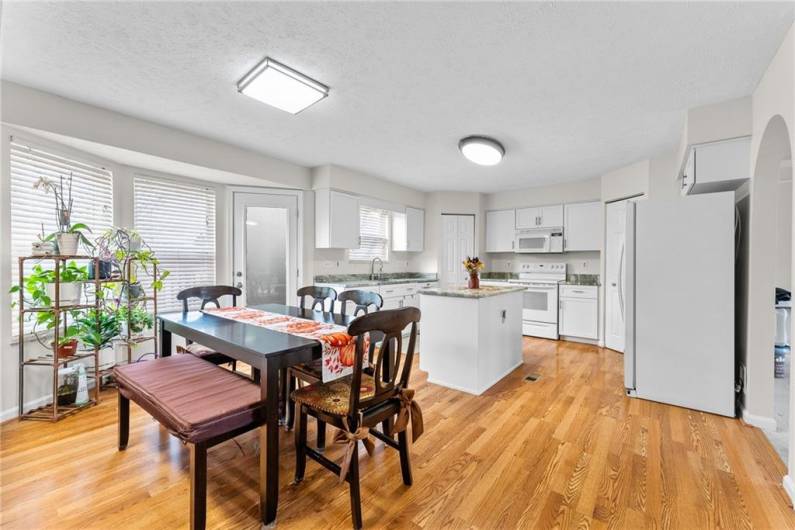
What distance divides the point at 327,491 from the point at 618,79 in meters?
3.04

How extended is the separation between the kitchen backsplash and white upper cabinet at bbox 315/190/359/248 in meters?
2.81

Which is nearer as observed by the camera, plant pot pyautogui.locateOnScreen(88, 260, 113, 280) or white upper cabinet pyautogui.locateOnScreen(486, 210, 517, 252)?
plant pot pyautogui.locateOnScreen(88, 260, 113, 280)

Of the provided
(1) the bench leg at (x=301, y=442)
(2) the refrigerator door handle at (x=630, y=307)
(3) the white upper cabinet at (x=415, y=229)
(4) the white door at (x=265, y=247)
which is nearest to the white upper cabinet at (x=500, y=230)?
(3) the white upper cabinet at (x=415, y=229)

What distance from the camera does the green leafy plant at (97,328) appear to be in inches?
107

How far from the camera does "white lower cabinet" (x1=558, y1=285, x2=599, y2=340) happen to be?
15.6ft

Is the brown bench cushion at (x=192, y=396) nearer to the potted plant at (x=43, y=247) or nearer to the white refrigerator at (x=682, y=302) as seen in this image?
the potted plant at (x=43, y=247)

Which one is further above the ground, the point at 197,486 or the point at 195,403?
the point at 195,403

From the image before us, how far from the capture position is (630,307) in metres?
2.98

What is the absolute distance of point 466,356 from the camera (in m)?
3.09

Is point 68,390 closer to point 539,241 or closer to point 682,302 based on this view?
point 682,302

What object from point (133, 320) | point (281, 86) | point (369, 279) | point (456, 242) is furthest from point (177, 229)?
point (456, 242)

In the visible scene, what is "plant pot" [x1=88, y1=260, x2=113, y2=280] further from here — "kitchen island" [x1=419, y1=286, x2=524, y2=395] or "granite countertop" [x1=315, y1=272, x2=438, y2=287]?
"kitchen island" [x1=419, y1=286, x2=524, y2=395]

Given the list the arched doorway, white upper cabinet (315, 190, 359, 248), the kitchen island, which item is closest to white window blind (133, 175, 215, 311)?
white upper cabinet (315, 190, 359, 248)

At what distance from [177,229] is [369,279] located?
8.75 ft
